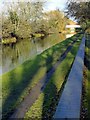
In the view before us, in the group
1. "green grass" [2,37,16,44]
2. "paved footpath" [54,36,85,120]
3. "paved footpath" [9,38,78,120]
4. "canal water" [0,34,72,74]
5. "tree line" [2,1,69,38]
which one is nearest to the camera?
"paved footpath" [54,36,85,120]

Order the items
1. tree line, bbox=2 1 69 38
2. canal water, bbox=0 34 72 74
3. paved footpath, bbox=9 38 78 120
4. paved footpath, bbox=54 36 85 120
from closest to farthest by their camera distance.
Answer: paved footpath, bbox=54 36 85 120
paved footpath, bbox=9 38 78 120
canal water, bbox=0 34 72 74
tree line, bbox=2 1 69 38

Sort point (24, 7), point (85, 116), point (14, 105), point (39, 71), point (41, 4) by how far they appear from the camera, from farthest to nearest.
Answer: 1. point (41, 4)
2. point (24, 7)
3. point (39, 71)
4. point (14, 105)
5. point (85, 116)

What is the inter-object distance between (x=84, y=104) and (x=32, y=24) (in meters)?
50.7

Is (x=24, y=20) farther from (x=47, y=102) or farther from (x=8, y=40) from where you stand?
(x=47, y=102)

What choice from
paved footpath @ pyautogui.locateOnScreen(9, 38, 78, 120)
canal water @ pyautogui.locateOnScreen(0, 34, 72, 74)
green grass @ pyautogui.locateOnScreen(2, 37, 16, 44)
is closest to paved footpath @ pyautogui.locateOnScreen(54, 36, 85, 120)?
paved footpath @ pyautogui.locateOnScreen(9, 38, 78, 120)

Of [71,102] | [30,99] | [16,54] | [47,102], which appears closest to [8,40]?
[16,54]

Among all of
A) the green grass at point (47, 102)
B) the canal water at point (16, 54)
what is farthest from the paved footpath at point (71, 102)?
the canal water at point (16, 54)

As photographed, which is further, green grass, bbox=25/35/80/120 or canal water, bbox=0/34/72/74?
canal water, bbox=0/34/72/74

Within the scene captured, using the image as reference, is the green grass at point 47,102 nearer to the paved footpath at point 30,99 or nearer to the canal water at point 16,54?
the paved footpath at point 30,99

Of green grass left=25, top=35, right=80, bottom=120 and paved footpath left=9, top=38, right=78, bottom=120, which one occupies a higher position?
green grass left=25, top=35, right=80, bottom=120

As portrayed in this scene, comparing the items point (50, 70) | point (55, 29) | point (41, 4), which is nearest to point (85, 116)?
point (50, 70)

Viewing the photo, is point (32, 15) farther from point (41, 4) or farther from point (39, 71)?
point (39, 71)

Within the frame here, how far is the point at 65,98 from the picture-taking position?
274 inches

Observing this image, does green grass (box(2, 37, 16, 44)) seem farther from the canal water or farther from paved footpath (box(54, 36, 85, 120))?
paved footpath (box(54, 36, 85, 120))
